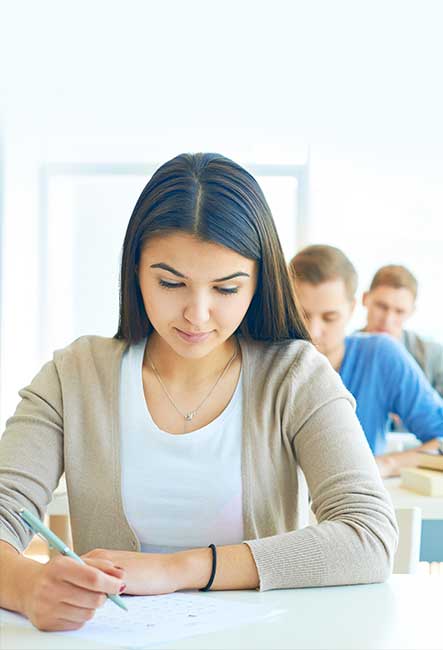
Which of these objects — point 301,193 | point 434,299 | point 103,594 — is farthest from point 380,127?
point 103,594

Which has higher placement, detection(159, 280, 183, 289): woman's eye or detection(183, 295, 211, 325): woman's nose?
detection(159, 280, 183, 289): woman's eye

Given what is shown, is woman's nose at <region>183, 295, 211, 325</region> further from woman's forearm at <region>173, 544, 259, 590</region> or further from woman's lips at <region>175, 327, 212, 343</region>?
woman's forearm at <region>173, 544, 259, 590</region>

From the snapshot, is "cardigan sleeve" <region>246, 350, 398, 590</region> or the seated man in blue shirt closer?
"cardigan sleeve" <region>246, 350, 398, 590</region>

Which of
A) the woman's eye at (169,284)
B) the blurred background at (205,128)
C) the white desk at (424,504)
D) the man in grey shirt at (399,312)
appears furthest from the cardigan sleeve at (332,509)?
the blurred background at (205,128)

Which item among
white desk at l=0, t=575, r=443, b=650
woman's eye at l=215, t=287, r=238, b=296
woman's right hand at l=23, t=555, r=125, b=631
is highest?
woman's eye at l=215, t=287, r=238, b=296

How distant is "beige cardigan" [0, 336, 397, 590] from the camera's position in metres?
1.67

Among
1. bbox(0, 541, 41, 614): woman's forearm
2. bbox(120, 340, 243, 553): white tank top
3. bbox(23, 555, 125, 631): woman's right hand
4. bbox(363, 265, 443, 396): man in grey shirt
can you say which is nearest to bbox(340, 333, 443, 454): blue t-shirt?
bbox(363, 265, 443, 396): man in grey shirt

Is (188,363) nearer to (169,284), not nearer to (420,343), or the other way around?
(169,284)

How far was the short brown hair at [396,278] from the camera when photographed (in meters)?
5.13

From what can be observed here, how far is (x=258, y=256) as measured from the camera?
5.70 ft

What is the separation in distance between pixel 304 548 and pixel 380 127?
4.39 metres

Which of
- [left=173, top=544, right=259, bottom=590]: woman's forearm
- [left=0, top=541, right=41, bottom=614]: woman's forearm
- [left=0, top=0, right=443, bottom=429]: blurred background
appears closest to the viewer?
[left=0, top=541, right=41, bottom=614]: woman's forearm

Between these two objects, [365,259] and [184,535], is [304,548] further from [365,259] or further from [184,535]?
[365,259]

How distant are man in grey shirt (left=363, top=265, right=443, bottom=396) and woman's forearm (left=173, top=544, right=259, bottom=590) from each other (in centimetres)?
359
